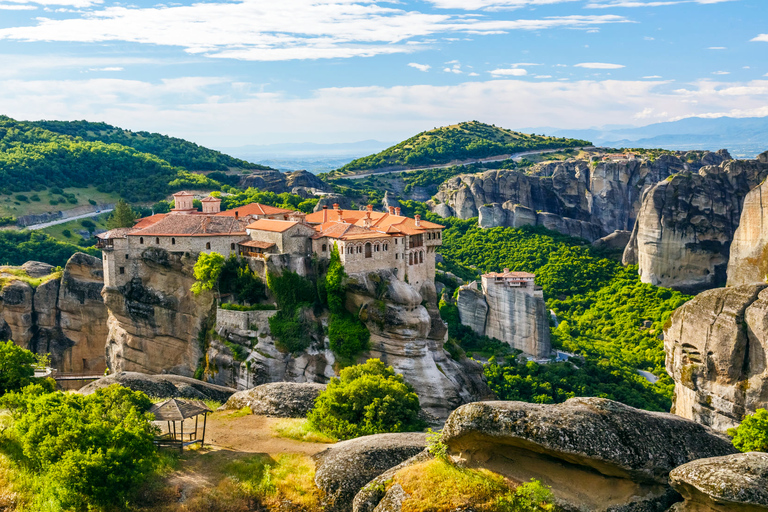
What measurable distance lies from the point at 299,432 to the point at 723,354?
61.0 ft

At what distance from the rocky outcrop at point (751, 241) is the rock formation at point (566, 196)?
47978mm

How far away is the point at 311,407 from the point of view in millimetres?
33781

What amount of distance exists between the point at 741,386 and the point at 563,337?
40.7m

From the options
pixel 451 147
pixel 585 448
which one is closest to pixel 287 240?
pixel 585 448

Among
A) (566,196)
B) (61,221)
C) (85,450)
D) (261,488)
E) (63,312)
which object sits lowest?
(63,312)

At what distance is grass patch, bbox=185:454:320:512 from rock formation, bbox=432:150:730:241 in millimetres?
83580

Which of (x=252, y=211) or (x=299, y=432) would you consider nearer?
(x=299, y=432)

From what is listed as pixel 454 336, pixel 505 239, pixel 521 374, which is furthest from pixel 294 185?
pixel 521 374

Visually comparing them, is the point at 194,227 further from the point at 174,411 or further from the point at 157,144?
the point at 157,144

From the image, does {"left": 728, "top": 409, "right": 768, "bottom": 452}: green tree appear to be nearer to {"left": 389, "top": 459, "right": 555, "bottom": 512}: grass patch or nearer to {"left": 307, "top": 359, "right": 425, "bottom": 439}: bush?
{"left": 389, "top": 459, "right": 555, "bottom": 512}: grass patch

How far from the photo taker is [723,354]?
33.3 metres

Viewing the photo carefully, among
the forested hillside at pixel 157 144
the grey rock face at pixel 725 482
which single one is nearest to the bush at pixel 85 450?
the grey rock face at pixel 725 482

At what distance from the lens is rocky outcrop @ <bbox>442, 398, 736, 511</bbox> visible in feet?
66.0

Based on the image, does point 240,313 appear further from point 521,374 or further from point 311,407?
point 521,374
